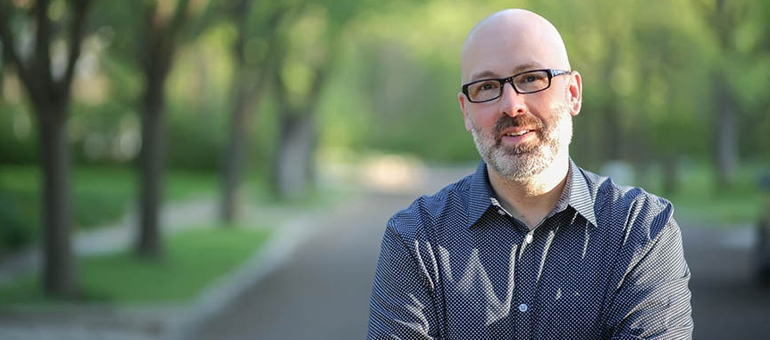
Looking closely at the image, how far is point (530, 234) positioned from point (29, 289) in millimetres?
11573

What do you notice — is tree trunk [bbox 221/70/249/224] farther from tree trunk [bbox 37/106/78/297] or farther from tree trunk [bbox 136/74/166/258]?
tree trunk [bbox 37/106/78/297]

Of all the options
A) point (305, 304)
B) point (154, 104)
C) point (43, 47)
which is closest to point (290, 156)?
point (154, 104)

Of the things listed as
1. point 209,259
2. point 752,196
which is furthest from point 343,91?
point 209,259

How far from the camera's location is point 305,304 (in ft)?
44.4

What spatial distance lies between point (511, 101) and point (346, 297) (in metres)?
11.5

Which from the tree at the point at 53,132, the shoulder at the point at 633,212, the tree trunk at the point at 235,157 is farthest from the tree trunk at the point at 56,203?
the tree trunk at the point at 235,157

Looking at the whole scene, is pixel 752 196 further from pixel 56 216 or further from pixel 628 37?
pixel 56 216

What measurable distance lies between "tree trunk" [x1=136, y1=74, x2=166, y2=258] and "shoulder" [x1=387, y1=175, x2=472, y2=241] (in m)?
13.9

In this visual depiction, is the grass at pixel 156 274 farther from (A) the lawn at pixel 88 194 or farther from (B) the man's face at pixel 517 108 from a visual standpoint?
(B) the man's face at pixel 517 108

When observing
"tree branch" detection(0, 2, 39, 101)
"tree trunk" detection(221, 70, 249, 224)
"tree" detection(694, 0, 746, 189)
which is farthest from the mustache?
"tree" detection(694, 0, 746, 189)

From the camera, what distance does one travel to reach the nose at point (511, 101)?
2.92 metres

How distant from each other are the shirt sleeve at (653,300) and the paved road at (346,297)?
7915 millimetres

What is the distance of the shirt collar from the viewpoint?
294cm

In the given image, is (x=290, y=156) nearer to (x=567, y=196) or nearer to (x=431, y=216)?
(x=431, y=216)
